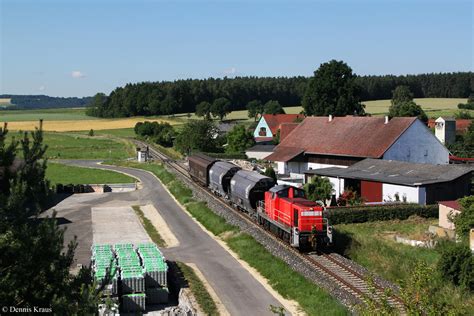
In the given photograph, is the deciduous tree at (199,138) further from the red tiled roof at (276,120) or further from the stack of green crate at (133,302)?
the stack of green crate at (133,302)

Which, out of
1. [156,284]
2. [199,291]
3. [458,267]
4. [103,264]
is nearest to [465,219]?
[458,267]

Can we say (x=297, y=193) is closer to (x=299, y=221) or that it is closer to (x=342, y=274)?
(x=299, y=221)

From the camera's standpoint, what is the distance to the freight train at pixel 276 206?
103 ft

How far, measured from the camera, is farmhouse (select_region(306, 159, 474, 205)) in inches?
1791

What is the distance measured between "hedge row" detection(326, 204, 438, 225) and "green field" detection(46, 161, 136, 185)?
120ft

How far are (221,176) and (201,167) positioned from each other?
9.82 meters

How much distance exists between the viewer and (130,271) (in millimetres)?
26750

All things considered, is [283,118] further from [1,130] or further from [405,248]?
[1,130]

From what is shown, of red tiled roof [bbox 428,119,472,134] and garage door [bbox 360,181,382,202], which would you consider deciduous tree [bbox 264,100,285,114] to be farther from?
garage door [bbox 360,181,382,202]

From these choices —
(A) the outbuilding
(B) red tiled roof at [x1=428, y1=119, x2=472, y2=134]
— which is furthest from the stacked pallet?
(B) red tiled roof at [x1=428, y1=119, x2=472, y2=134]

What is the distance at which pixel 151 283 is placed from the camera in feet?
87.7

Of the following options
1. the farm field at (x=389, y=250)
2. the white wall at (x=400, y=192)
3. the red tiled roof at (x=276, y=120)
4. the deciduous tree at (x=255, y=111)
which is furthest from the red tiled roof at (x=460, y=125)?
the deciduous tree at (x=255, y=111)

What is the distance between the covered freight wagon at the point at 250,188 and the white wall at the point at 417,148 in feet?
63.4

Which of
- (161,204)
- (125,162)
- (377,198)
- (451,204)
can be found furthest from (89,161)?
(451,204)
